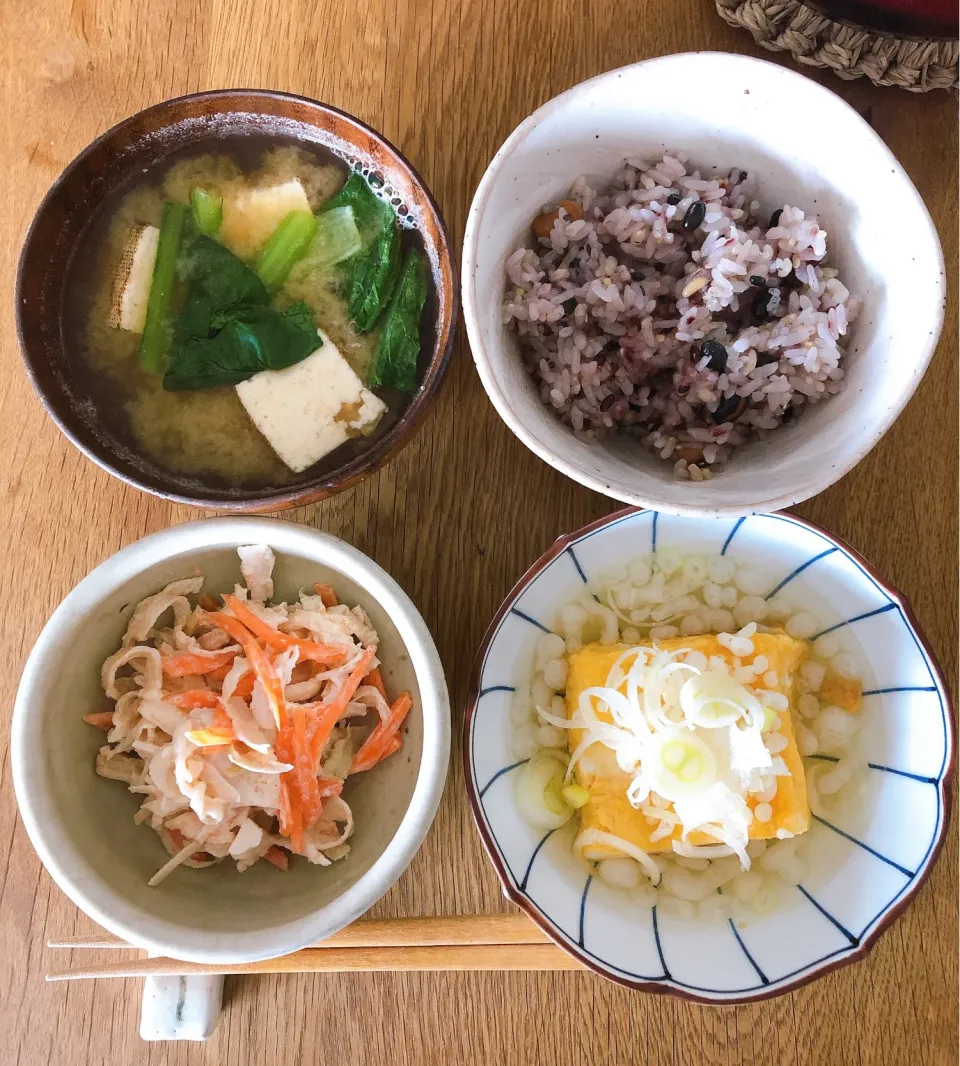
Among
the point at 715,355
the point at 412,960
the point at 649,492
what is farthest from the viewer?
the point at 412,960

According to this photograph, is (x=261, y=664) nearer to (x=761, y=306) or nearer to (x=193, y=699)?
(x=193, y=699)

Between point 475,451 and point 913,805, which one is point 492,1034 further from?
point 475,451

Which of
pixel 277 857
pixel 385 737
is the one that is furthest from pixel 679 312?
pixel 277 857

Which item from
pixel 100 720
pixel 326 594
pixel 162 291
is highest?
pixel 162 291

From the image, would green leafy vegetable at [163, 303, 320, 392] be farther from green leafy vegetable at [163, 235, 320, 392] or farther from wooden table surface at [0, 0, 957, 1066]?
wooden table surface at [0, 0, 957, 1066]

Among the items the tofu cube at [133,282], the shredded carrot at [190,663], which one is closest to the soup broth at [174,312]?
the tofu cube at [133,282]

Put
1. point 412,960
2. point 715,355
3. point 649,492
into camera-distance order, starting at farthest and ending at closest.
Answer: point 412,960 < point 715,355 < point 649,492

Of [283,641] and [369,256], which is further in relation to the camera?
[369,256]
